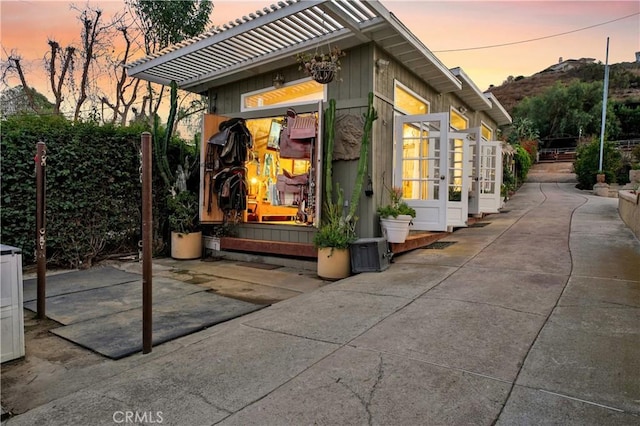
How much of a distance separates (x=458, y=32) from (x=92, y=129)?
43.0 ft

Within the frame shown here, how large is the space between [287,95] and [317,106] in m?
0.88

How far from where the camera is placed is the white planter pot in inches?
226

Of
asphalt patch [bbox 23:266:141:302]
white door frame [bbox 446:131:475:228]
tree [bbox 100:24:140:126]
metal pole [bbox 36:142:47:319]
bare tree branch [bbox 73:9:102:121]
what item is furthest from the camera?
tree [bbox 100:24:140:126]

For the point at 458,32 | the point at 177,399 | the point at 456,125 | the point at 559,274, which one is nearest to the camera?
the point at 177,399

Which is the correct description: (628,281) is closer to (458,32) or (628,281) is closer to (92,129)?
(92,129)

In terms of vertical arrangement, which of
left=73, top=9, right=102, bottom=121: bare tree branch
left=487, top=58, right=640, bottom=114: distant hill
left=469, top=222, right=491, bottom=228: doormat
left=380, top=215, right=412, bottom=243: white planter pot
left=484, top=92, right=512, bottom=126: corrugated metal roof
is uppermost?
left=487, top=58, right=640, bottom=114: distant hill

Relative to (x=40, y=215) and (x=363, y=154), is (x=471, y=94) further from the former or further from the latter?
(x=40, y=215)

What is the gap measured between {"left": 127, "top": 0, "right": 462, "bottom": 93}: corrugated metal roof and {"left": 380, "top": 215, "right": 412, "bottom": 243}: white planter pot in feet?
8.54

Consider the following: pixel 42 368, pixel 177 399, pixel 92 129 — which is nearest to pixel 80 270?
pixel 92 129

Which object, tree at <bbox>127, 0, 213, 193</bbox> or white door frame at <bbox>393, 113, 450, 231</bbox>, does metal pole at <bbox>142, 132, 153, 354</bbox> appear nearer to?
white door frame at <bbox>393, 113, 450, 231</bbox>

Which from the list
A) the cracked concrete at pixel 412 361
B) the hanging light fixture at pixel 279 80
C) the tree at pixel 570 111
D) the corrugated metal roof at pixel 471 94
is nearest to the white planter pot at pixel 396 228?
the cracked concrete at pixel 412 361

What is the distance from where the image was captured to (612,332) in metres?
2.90

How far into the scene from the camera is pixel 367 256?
532 centimetres

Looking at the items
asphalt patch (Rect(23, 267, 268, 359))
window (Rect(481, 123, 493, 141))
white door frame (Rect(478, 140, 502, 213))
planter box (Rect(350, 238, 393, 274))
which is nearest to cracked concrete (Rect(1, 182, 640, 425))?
asphalt patch (Rect(23, 267, 268, 359))
